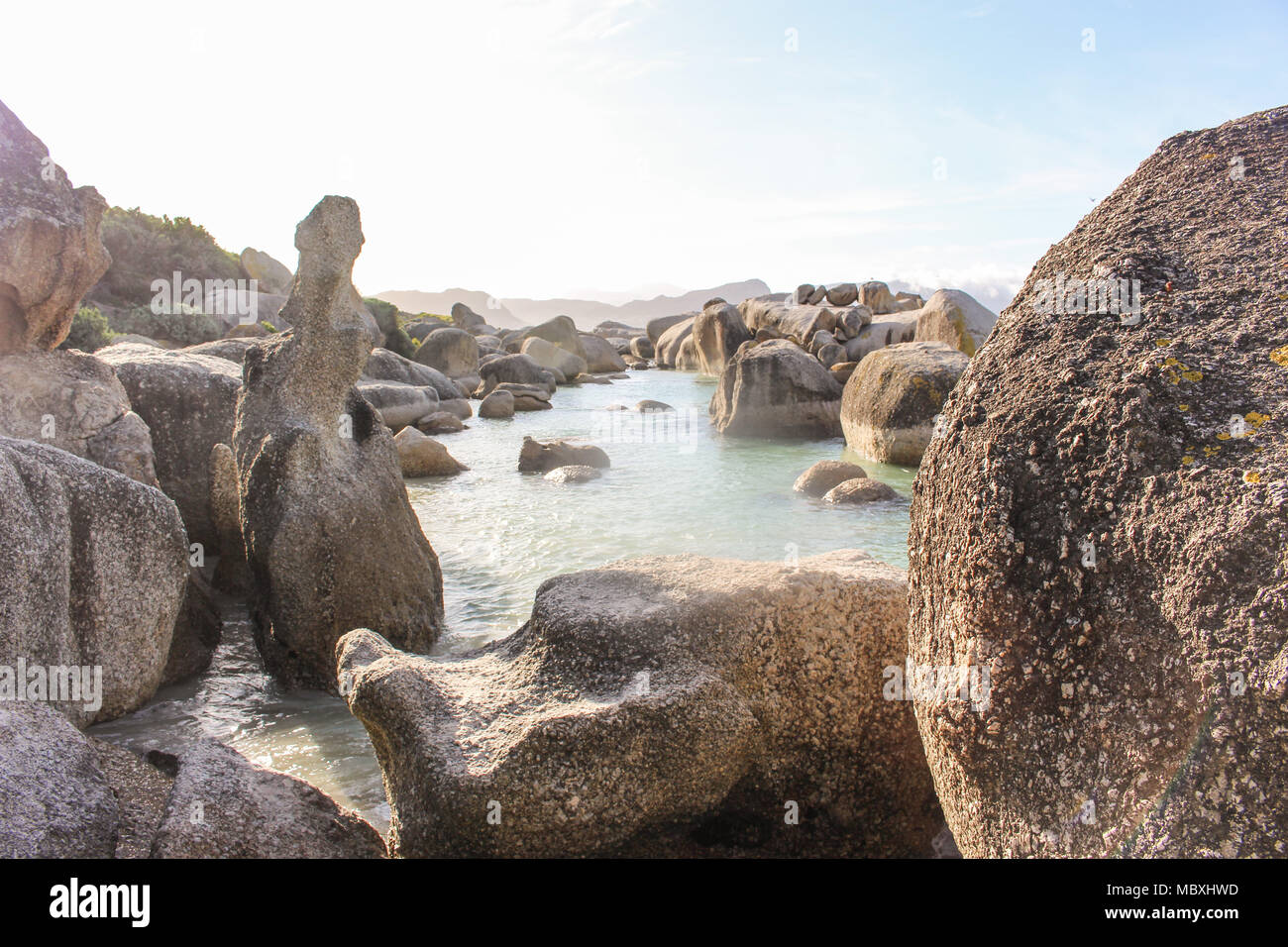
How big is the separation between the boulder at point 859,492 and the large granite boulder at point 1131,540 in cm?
750

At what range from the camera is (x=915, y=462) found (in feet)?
40.6

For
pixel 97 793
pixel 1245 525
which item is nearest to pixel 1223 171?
pixel 1245 525

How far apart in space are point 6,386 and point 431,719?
3.62 metres

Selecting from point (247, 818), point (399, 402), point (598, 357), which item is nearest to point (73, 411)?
point (247, 818)

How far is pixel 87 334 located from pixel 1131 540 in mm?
11545

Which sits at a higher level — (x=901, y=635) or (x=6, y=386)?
(x=6, y=386)

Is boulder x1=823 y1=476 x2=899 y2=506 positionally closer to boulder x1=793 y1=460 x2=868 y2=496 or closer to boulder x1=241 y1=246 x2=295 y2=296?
boulder x1=793 y1=460 x2=868 y2=496

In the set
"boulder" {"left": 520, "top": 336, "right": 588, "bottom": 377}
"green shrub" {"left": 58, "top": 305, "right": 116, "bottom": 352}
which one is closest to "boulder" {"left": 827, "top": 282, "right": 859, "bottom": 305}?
"boulder" {"left": 520, "top": 336, "right": 588, "bottom": 377}

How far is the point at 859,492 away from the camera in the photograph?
32.3 ft

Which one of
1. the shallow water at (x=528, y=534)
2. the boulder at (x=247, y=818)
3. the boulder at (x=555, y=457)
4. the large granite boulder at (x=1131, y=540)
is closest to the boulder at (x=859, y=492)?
the shallow water at (x=528, y=534)

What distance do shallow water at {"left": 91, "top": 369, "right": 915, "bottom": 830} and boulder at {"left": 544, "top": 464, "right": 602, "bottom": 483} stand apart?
0.51 ft

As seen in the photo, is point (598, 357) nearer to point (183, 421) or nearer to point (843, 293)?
point (843, 293)

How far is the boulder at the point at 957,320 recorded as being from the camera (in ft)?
55.3

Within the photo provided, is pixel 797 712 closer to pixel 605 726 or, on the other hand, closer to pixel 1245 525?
pixel 605 726
